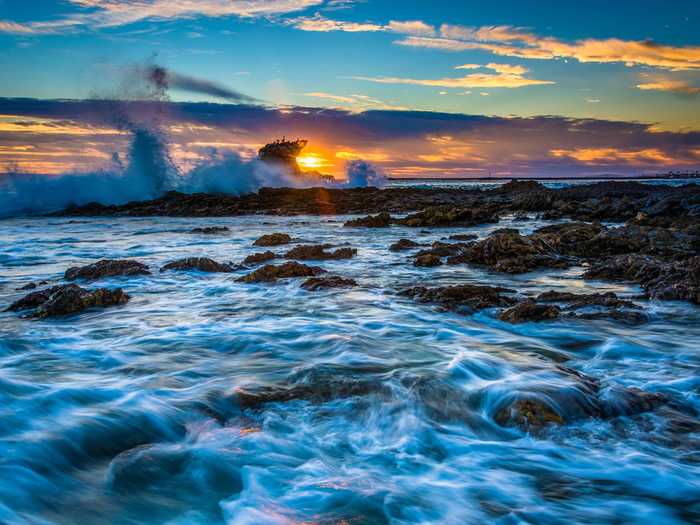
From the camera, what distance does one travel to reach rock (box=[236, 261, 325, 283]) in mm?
7883

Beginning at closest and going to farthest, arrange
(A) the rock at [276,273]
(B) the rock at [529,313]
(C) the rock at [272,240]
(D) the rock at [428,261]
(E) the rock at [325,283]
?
(B) the rock at [529,313] < (E) the rock at [325,283] < (A) the rock at [276,273] < (D) the rock at [428,261] < (C) the rock at [272,240]

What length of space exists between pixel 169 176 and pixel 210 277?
29101mm

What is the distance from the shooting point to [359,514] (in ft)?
7.87

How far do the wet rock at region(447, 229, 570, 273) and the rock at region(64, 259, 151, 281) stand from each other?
535 cm

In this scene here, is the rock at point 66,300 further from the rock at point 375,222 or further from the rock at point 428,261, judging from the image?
the rock at point 375,222

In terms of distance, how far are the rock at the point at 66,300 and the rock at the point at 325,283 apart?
7.80 feet

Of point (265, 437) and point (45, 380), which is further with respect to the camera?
point (45, 380)

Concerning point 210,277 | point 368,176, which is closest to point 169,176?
point 368,176

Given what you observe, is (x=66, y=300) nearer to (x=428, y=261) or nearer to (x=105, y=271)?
(x=105, y=271)

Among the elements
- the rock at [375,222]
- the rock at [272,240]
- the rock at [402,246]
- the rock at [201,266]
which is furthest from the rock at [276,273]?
the rock at [375,222]

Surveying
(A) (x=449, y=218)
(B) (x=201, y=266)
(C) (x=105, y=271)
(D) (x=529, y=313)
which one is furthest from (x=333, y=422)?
(A) (x=449, y=218)

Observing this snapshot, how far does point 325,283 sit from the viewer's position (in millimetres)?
7426

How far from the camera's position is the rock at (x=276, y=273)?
7883 millimetres

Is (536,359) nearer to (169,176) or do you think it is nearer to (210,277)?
(210,277)
